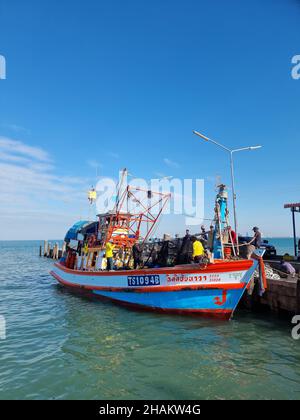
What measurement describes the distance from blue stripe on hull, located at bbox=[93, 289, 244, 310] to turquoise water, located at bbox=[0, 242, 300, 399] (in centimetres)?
53

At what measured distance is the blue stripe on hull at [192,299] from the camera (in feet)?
33.8

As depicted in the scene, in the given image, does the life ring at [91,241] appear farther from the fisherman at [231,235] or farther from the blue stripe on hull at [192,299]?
the fisherman at [231,235]

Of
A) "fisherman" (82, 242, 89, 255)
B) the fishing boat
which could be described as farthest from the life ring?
the fishing boat

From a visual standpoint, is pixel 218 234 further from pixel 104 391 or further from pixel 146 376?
pixel 104 391

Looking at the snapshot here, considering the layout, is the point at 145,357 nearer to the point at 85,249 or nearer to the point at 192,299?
the point at 192,299

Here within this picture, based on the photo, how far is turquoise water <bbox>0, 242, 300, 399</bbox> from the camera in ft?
19.2

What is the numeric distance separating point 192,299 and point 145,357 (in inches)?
150

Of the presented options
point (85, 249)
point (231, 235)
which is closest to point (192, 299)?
point (231, 235)

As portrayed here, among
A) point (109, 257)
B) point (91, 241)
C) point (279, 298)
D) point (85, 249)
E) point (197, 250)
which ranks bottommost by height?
point (279, 298)

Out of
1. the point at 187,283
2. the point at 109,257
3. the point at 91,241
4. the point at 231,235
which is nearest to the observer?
the point at 187,283

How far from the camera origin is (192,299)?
1076 cm

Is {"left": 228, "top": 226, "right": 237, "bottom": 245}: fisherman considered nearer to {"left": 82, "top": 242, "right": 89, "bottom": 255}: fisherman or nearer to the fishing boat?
the fishing boat

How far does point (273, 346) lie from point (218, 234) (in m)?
4.62

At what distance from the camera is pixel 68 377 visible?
21.1ft
